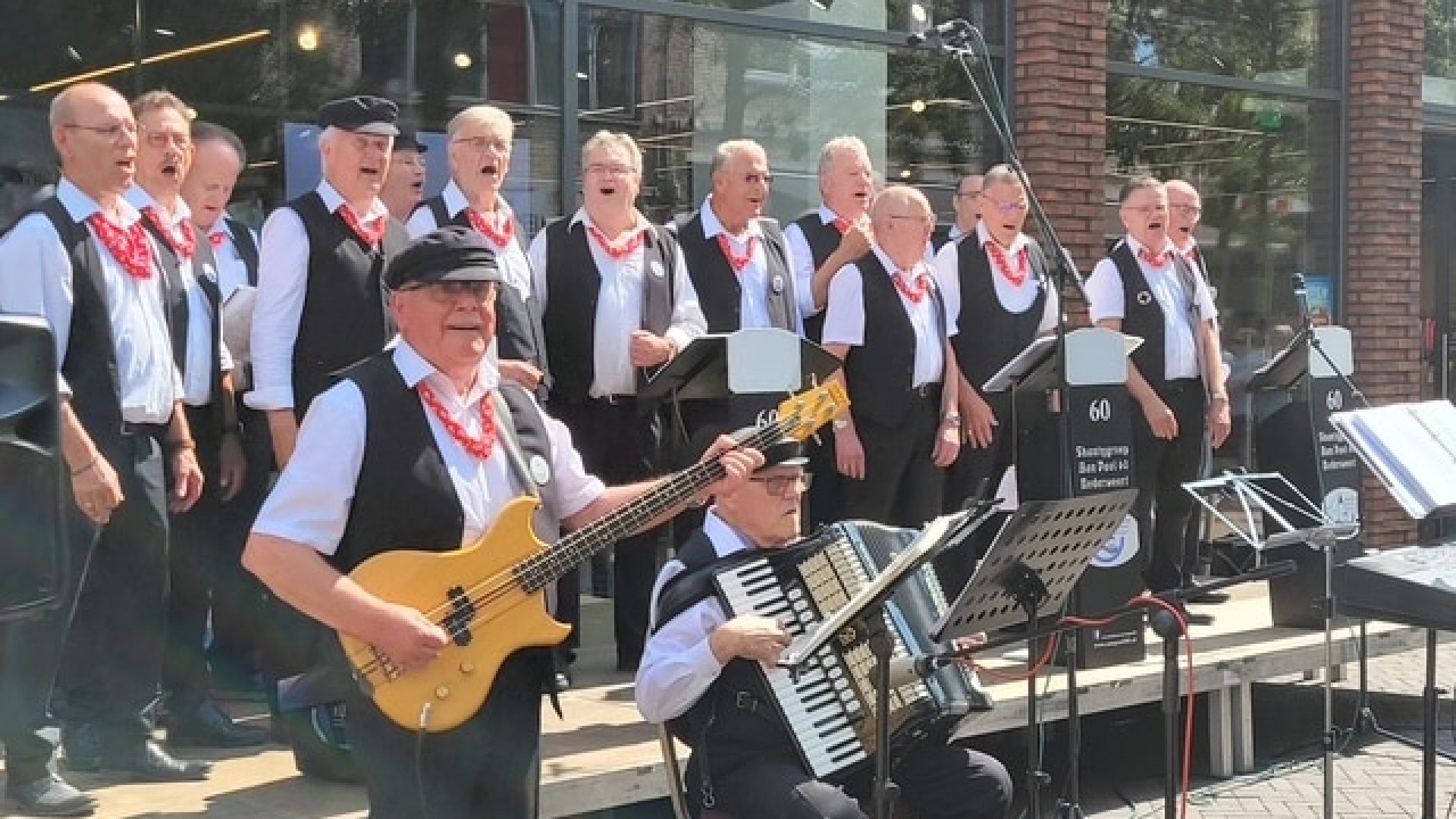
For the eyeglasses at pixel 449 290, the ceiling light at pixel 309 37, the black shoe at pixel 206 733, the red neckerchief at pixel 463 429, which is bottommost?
the black shoe at pixel 206 733

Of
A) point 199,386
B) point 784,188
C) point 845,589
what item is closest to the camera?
point 845,589

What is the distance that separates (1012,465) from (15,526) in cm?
516

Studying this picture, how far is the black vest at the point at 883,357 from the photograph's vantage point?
6.29 metres

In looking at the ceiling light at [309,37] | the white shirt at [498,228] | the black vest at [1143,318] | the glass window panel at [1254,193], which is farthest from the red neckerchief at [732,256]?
the glass window panel at [1254,193]

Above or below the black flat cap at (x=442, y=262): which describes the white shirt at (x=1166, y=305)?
below

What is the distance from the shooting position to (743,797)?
13.6 feet

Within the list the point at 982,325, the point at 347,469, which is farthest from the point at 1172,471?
the point at 347,469

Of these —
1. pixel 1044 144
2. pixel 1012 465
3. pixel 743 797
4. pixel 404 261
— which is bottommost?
pixel 743 797

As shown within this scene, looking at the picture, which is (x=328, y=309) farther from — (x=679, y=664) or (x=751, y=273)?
(x=751, y=273)

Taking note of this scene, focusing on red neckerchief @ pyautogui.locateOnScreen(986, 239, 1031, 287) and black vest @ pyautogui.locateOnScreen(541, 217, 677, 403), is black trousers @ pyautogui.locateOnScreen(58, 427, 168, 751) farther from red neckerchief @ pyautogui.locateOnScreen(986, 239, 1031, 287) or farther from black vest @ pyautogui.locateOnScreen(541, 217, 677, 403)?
red neckerchief @ pyautogui.locateOnScreen(986, 239, 1031, 287)

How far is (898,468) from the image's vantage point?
6.34 meters

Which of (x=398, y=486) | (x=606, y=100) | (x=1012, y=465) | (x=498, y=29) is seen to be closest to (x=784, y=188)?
(x=606, y=100)

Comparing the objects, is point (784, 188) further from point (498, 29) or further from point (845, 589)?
point (845, 589)

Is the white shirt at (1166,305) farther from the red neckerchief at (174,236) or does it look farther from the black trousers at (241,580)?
the red neckerchief at (174,236)
